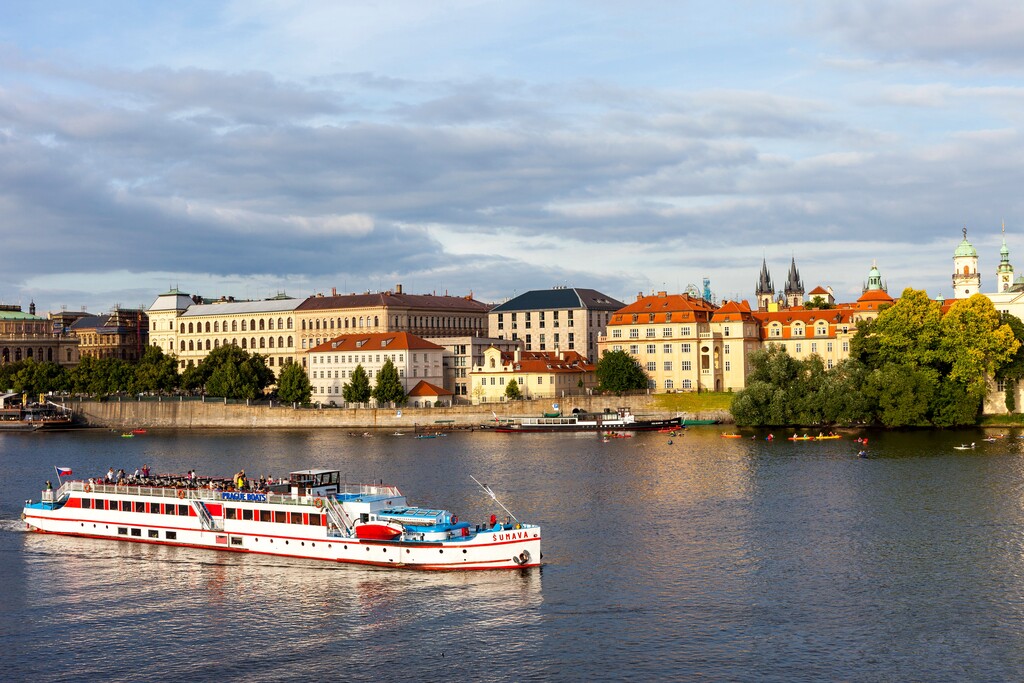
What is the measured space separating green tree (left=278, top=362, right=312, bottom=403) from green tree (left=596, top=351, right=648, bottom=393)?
42057 mm

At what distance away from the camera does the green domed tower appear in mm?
184625

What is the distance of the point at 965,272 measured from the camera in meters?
186

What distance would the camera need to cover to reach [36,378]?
195 metres

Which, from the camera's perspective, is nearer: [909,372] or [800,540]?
[800,540]

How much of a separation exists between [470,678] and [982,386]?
97.0 meters

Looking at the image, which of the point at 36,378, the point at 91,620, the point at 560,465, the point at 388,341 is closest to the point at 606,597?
the point at 91,620

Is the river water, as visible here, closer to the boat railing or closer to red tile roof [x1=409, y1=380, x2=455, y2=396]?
the boat railing

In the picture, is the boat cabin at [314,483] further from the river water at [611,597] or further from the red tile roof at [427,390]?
the red tile roof at [427,390]

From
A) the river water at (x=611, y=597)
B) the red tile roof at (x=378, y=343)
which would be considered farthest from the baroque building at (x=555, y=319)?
the river water at (x=611, y=597)

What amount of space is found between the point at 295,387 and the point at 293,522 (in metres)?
108

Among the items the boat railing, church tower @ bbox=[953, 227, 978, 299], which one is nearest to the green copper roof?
church tower @ bbox=[953, 227, 978, 299]

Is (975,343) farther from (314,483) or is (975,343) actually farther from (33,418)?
A: (33,418)

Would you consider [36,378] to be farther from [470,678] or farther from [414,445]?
[470,678]

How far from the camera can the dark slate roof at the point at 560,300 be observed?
190m
